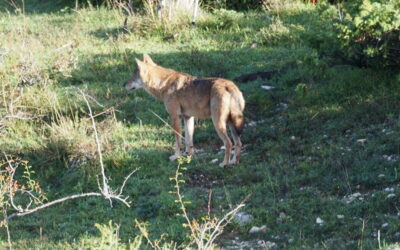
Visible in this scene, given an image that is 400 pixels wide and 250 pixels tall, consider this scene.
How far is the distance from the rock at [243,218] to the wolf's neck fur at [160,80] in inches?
115

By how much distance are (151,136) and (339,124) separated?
107 inches

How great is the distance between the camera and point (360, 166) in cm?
916

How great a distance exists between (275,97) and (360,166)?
9.80 ft

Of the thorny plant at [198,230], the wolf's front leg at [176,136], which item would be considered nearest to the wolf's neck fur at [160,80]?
the wolf's front leg at [176,136]

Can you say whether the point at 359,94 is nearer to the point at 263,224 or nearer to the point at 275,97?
the point at 275,97

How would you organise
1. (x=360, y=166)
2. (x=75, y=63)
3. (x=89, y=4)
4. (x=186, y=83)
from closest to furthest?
(x=360, y=166) < (x=186, y=83) < (x=75, y=63) < (x=89, y=4)

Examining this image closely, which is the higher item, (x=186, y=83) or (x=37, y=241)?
(x=186, y=83)

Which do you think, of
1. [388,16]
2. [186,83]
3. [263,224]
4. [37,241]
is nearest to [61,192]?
[37,241]

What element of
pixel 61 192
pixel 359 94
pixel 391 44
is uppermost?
pixel 391 44

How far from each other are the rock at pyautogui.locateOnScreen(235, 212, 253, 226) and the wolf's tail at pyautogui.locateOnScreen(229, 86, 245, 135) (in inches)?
63.2

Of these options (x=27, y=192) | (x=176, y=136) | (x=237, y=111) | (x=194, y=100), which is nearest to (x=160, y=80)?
(x=194, y=100)

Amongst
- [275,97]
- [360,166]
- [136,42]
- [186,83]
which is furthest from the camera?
[136,42]

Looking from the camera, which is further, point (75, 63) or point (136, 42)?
point (136, 42)

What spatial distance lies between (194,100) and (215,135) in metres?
0.88
